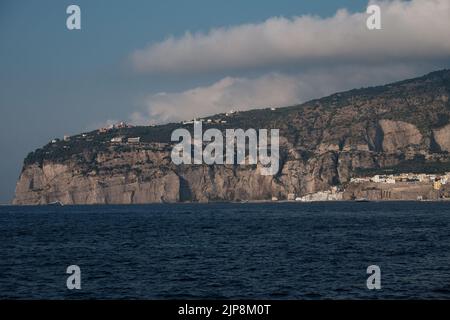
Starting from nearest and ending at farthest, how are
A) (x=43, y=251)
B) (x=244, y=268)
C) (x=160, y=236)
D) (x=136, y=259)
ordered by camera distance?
(x=244, y=268)
(x=136, y=259)
(x=43, y=251)
(x=160, y=236)

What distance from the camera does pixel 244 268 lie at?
183ft

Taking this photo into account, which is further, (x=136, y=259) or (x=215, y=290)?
(x=136, y=259)

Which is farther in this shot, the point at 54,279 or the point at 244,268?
the point at 244,268

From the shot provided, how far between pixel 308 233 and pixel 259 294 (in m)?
52.4

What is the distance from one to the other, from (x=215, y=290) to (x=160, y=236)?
48.5m

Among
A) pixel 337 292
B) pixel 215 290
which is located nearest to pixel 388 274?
pixel 337 292
